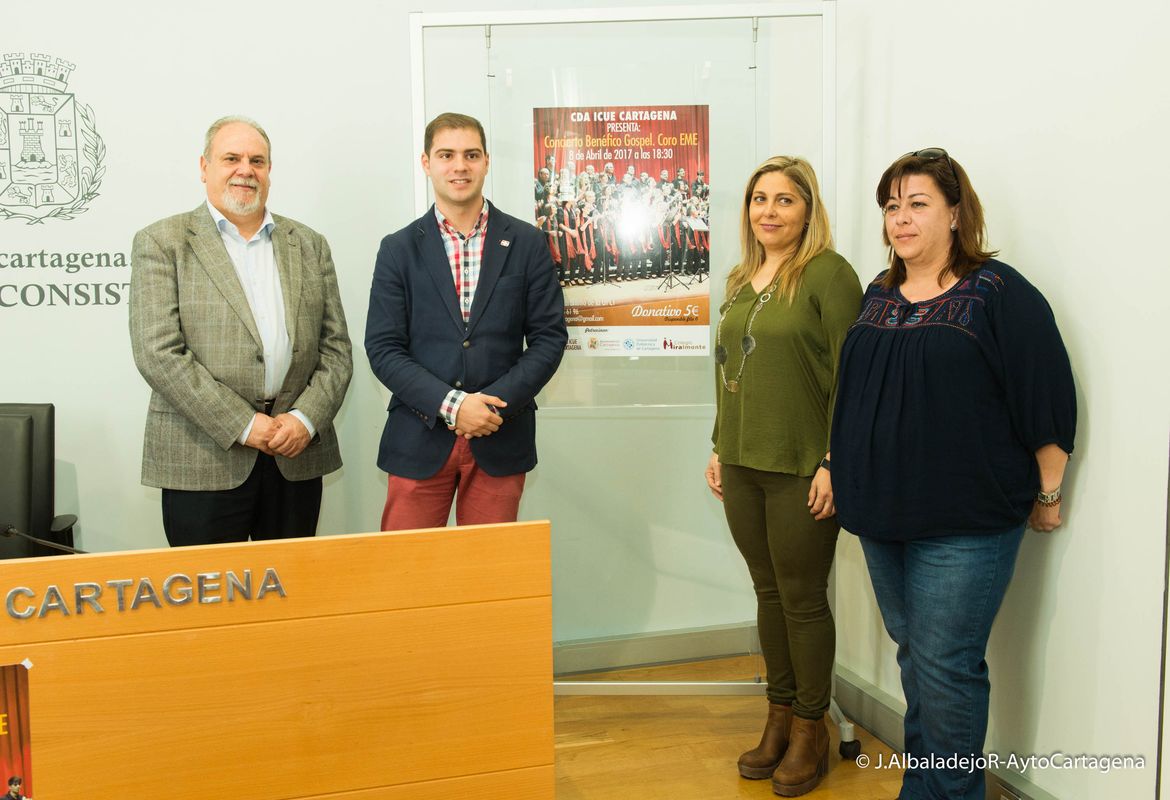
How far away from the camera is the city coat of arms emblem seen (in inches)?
116

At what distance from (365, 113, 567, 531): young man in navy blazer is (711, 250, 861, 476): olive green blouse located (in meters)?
0.59

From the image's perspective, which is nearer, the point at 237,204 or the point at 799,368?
the point at 799,368

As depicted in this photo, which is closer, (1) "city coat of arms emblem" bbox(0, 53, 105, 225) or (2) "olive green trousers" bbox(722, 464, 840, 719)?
(2) "olive green trousers" bbox(722, 464, 840, 719)

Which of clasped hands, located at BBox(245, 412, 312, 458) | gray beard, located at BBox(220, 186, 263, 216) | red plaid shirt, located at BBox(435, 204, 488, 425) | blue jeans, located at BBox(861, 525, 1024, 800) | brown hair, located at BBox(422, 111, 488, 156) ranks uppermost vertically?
brown hair, located at BBox(422, 111, 488, 156)

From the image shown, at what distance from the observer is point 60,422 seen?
121 inches

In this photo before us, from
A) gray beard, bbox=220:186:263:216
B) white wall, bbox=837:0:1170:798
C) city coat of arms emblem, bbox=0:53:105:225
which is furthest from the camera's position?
city coat of arms emblem, bbox=0:53:105:225

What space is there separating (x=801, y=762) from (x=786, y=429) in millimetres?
916

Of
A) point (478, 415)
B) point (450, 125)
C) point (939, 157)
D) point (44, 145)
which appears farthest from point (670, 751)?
point (44, 145)

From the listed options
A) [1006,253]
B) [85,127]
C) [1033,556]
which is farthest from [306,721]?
[85,127]

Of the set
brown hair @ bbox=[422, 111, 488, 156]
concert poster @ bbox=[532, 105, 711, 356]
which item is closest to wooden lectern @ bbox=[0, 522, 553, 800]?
brown hair @ bbox=[422, 111, 488, 156]

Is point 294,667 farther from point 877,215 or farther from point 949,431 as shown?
point 877,215

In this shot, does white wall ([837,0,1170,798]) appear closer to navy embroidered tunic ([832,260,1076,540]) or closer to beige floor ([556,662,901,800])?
navy embroidered tunic ([832,260,1076,540])

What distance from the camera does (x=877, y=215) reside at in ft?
9.00

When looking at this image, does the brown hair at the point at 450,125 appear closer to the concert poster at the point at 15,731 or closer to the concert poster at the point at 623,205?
the concert poster at the point at 623,205
